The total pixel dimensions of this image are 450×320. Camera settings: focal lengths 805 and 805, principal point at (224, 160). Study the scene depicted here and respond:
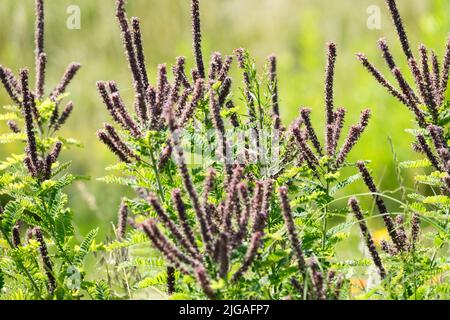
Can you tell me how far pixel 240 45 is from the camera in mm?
11602

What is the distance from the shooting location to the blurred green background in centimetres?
803

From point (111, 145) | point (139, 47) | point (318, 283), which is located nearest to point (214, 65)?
point (139, 47)

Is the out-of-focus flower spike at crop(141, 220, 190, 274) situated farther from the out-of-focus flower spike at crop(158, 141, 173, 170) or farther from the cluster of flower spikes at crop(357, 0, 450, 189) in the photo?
the cluster of flower spikes at crop(357, 0, 450, 189)

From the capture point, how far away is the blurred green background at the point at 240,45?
803 cm

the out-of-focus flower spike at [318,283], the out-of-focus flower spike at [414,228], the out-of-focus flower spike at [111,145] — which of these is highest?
the out-of-focus flower spike at [111,145]

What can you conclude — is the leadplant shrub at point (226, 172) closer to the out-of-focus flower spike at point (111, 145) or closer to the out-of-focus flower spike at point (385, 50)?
the out-of-focus flower spike at point (111, 145)

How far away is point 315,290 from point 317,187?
574 mm

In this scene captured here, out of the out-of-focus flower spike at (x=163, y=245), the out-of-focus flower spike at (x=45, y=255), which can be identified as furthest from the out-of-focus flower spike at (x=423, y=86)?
the out-of-focus flower spike at (x=45, y=255)

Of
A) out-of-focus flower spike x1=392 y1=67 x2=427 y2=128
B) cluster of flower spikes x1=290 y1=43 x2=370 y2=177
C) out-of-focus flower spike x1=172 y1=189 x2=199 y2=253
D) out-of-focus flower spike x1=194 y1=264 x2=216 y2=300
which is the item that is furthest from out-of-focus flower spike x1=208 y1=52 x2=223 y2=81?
out-of-focus flower spike x1=194 y1=264 x2=216 y2=300

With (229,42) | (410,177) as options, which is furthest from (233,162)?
(229,42)

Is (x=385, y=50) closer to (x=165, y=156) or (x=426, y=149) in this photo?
(x=426, y=149)

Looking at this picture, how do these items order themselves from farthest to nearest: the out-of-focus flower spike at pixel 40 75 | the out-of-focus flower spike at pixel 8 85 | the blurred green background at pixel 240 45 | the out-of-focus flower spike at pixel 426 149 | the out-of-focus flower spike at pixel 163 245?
the blurred green background at pixel 240 45 < the out-of-focus flower spike at pixel 40 75 < the out-of-focus flower spike at pixel 8 85 < the out-of-focus flower spike at pixel 426 149 < the out-of-focus flower spike at pixel 163 245

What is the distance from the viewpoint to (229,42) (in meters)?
11.9
